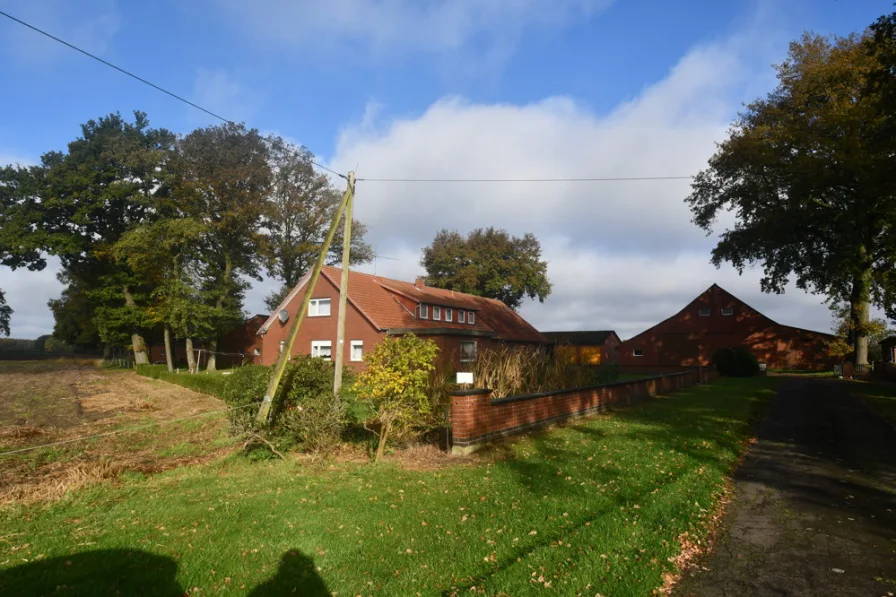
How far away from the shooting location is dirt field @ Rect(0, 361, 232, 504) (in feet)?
27.7

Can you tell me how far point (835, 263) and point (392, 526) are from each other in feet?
114

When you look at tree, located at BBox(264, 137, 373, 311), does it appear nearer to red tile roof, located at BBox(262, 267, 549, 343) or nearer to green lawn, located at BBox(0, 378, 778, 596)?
red tile roof, located at BBox(262, 267, 549, 343)

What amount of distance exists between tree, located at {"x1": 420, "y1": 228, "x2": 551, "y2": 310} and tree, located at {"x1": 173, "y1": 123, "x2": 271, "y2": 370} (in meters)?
20.5

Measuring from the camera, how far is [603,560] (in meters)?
5.02

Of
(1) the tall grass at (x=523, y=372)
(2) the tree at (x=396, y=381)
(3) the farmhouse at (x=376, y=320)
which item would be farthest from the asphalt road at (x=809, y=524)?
(3) the farmhouse at (x=376, y=320)

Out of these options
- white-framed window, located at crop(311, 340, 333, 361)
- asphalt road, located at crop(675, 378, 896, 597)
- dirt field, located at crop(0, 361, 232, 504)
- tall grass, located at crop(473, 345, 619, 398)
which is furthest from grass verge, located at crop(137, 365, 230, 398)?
asphalt road, located at crop(675, 378, 896, 597)

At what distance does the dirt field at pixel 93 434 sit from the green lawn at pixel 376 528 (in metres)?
0.87

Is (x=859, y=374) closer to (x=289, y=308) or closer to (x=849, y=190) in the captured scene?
(x=849, y=190)

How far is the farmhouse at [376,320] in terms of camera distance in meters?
28.8

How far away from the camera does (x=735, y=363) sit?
114ft

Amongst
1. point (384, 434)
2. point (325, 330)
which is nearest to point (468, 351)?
point (325, 330)

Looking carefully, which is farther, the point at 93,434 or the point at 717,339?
the point at 717,339

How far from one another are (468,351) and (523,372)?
13.0 meters

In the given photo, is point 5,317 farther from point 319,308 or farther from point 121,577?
point 121,577
